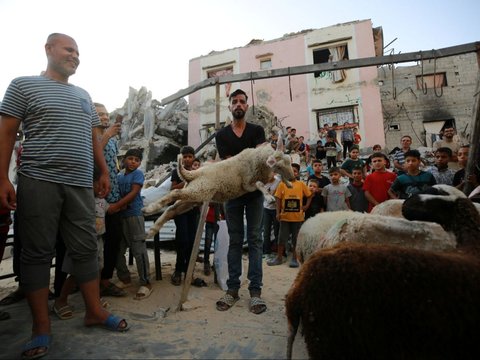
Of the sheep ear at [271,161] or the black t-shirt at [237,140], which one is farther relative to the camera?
the black t-shirt at [237,140]

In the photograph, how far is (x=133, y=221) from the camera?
319cm

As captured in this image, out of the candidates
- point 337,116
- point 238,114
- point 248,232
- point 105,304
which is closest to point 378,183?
point 248,232

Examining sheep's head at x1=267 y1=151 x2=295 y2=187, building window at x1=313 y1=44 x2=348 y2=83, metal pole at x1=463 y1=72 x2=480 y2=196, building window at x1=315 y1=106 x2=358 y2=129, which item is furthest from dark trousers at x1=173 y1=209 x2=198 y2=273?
building window at x1=313 y1=44 x2=348 y2=83

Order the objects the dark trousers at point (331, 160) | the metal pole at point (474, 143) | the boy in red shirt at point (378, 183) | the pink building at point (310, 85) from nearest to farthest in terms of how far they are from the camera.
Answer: the metal pole at point (474, 143)
the boy in red shirt at point (378, 183)
the dark trousers at point (331, 160)
the pink building at point (310, 85)

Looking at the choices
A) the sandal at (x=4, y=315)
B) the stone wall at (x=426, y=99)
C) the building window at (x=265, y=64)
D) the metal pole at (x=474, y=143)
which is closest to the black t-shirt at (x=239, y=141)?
the sandal at (x=4, y=315)

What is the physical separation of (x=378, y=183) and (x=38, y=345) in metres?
4.58

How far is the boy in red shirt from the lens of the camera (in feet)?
14.7

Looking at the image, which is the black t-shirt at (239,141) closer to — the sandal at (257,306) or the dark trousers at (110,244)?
the sandal at (257,306)

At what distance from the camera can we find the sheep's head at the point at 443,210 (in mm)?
1322

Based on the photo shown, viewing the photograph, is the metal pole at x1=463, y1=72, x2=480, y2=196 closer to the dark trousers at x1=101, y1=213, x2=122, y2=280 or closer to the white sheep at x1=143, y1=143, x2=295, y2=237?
the white sheep at x1=143, y1=143, x2=295, y2=237

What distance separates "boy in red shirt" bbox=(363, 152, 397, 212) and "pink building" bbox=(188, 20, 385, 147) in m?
9.62

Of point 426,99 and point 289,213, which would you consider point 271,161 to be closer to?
point 289,213

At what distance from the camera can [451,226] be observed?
1.34 m

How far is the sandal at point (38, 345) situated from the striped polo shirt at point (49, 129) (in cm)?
100
